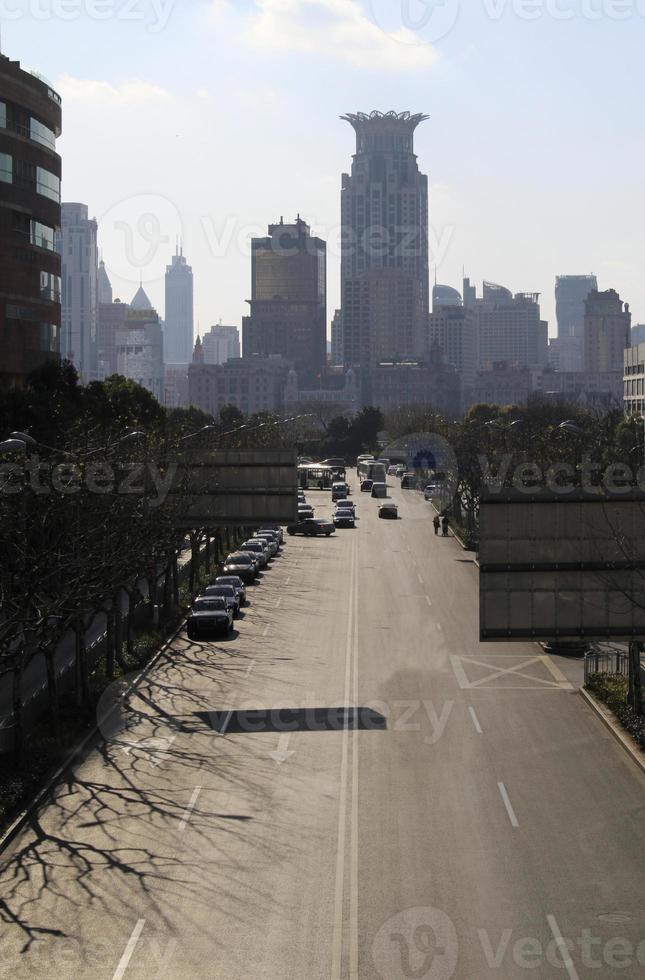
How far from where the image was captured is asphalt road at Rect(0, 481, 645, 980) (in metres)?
18.0

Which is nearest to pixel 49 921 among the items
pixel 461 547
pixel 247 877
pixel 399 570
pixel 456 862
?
pixel 247 877

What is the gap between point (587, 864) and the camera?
69.9 feet

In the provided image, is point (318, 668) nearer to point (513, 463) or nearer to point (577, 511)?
point (577, 511)

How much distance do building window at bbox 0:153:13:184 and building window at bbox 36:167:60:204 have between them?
269 cm

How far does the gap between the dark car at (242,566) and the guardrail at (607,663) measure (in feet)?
81.8

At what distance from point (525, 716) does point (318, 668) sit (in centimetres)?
771

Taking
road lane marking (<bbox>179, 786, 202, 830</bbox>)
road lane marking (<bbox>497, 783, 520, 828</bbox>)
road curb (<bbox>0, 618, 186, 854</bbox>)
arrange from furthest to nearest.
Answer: road lane marking (<bbox>179, 786, 202, 830</bbox>)
road lane marking (<bbox>497, 783, 520, 828</bbox>)
road curb (<bbox>0, 618, 186, 854</bbox>)

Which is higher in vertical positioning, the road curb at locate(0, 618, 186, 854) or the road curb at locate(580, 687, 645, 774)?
the road curb at locate(580, 687, 645, 774)

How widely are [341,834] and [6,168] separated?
173ft

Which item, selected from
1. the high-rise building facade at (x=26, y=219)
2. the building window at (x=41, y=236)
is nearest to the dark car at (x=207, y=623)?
the high-rise building facade at (x=26, y=219)

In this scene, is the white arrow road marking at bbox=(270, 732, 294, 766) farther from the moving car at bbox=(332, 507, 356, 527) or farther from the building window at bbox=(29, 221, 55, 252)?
the moving car at bbox=(332, 507, 356, 527)
